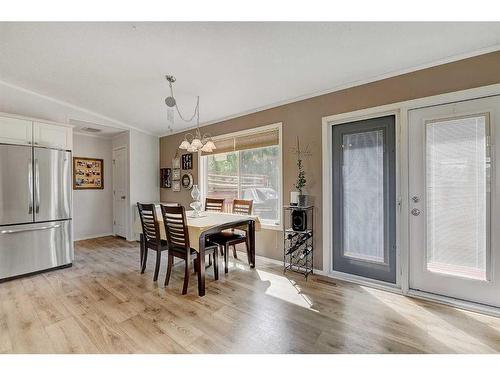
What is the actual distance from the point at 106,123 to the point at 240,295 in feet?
13.1

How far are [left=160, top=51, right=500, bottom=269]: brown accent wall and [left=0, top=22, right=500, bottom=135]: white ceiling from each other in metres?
0.10

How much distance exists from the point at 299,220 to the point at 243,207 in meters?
0.98

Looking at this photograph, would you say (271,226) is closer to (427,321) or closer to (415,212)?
(415,212)

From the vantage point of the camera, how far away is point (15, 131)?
2.99m

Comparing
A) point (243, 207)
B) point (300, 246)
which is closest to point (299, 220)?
point (300, 246)

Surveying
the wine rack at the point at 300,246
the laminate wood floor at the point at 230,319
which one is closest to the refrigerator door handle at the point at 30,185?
the laminate wood floor at the point at 230,319

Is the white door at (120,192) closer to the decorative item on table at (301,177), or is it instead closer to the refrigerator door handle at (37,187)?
the refrigerator door handle at (37,187)

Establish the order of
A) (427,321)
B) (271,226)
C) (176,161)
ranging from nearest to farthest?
(427,321)
(271,226)
(176,161)

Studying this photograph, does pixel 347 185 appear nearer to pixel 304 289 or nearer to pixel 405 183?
pixel 405 183

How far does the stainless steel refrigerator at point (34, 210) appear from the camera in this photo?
2912 millimetres

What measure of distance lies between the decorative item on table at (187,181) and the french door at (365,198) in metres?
2.82

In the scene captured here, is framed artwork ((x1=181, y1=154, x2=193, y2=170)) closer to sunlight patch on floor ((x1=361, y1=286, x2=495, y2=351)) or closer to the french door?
the french door

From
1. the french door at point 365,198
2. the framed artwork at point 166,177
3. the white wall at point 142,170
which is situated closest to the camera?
the french door at point 365,198
